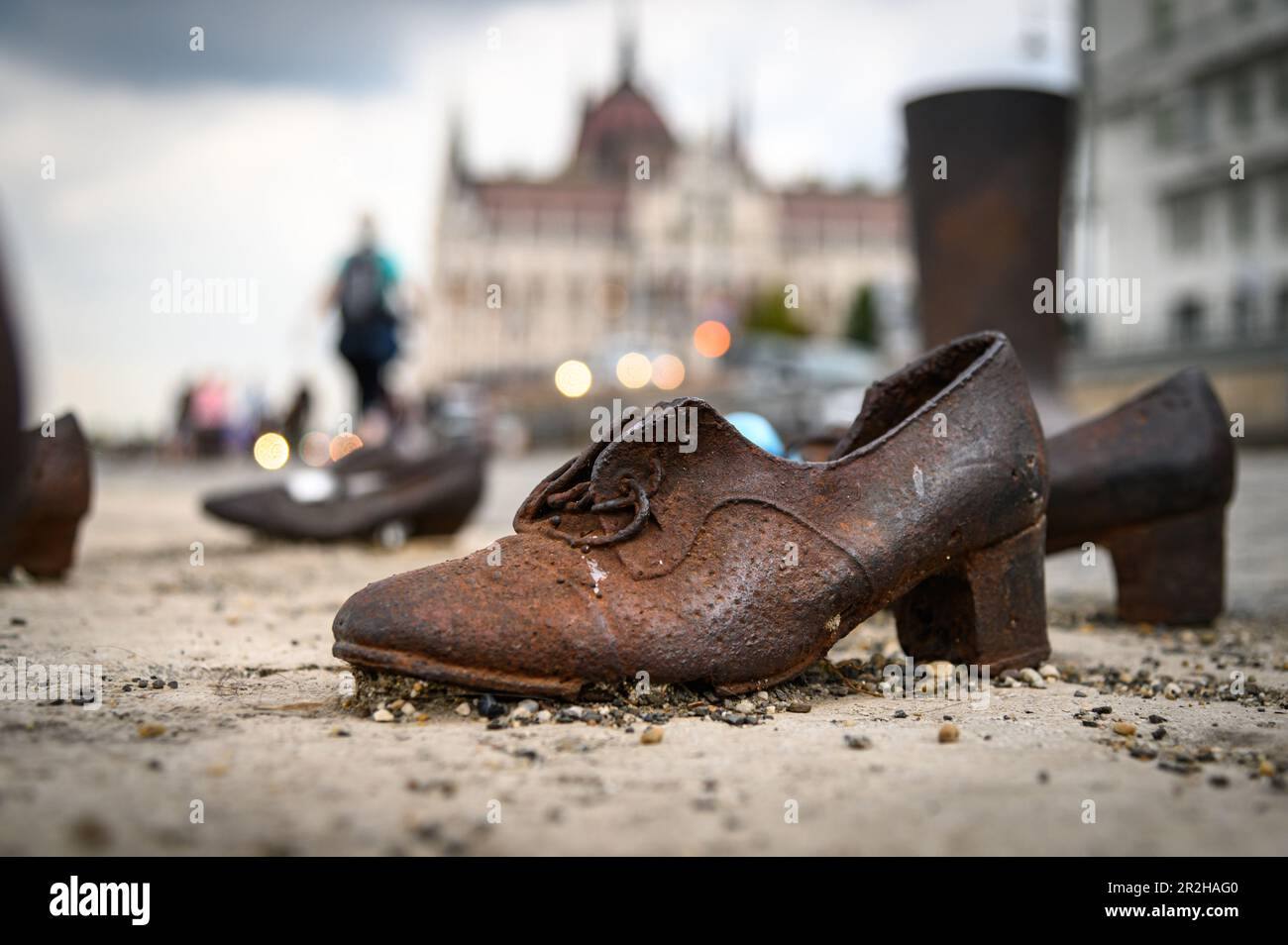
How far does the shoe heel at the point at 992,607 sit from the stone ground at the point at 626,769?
10 centimetres

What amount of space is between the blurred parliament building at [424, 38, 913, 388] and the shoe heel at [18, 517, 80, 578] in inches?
2802

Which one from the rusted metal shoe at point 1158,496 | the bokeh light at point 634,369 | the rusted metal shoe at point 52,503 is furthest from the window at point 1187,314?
the rusted metal shoe at point 52,503

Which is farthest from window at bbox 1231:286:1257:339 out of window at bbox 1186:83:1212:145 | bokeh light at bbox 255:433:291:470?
bokeh light at bbox 255:433:291:470

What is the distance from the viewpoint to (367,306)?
21.2ft

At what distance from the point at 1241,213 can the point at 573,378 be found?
686 inches

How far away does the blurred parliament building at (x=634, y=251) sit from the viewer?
3012 inches

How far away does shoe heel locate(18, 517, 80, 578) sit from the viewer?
361cm

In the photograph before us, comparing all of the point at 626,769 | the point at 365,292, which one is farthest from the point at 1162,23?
the point at 626,769

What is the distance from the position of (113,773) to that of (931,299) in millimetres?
5108

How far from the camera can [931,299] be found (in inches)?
229

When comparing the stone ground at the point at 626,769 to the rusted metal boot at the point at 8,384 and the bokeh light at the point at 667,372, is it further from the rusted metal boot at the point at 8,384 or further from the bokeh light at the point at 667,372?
the bokeh light at the point at 667,372

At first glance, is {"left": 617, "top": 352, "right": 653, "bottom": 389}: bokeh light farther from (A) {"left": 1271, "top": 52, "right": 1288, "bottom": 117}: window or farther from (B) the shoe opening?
(B) the shoe opening
